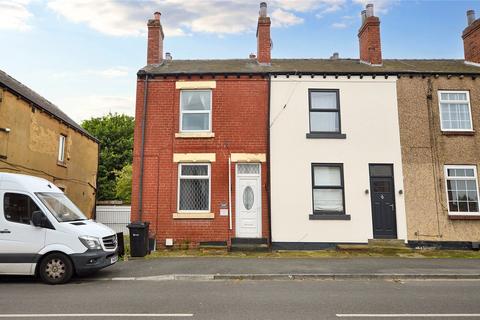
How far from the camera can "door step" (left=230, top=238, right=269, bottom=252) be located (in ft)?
40.2

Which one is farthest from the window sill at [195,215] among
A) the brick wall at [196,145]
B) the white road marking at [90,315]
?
the white road marking at [90,315]

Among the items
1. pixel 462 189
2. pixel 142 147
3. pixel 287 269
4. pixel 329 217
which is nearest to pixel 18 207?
pixel 142 147

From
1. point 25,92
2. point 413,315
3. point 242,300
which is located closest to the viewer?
point 413,315

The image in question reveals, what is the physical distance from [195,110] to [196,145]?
4.79ft

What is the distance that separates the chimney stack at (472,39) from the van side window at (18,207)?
57.8 feet

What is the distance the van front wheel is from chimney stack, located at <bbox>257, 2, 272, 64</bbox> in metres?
10.7

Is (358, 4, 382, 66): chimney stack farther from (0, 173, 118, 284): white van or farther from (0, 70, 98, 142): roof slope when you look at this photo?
(0, 70, 98, 142): roof slope

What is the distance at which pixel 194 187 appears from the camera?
43.4 feet

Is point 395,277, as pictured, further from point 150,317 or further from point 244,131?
point 244,131

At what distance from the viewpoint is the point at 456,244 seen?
12.6 meters

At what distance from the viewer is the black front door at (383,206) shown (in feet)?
41.9

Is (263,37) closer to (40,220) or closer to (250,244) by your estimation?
(250,244)

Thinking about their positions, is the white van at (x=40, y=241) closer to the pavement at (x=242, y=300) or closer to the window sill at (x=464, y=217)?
the pavement at (x=242, y=300)

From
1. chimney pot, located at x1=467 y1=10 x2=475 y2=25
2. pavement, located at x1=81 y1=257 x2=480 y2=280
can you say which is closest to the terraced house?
pavement, located at x1=81 y1=257 x2=480 y2=280
